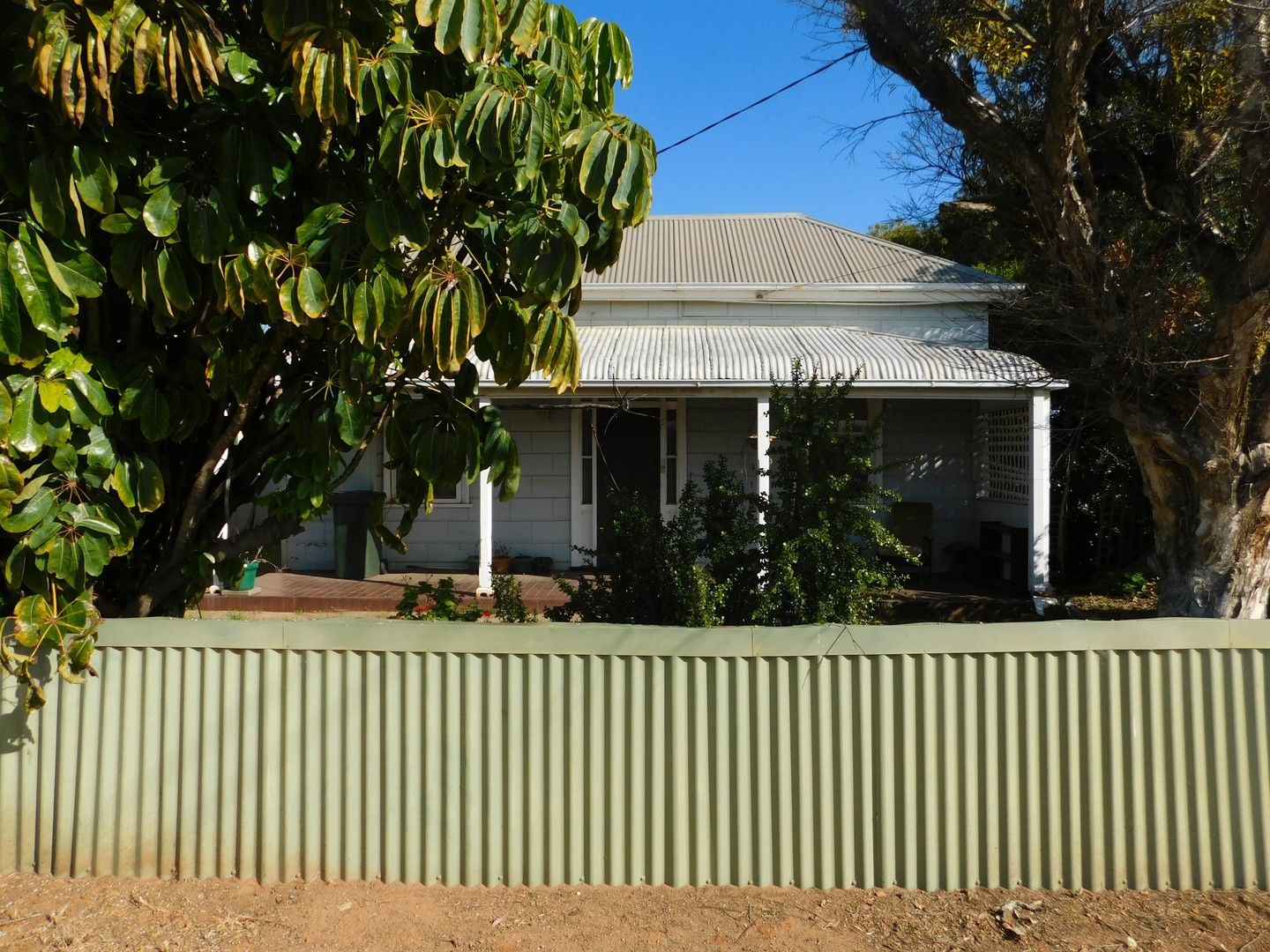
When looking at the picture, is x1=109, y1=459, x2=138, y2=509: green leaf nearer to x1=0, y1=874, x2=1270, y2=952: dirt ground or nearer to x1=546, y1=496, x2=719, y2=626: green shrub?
x1=0, y1=874, x2=1270, y2=952: dirt ground

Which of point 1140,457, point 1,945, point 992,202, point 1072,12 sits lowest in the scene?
point 1,945

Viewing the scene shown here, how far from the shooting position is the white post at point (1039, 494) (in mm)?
11781

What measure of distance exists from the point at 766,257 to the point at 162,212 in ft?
42.5

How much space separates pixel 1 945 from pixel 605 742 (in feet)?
7.99

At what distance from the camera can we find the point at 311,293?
151 inches

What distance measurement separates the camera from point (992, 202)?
9.62 m

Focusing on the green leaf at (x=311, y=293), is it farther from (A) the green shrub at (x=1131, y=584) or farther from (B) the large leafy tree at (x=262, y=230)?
(A) the green shrub at (x=1131, y=584)

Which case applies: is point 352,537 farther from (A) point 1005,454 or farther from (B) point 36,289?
(B) point 36,289

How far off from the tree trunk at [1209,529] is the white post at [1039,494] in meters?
2.79

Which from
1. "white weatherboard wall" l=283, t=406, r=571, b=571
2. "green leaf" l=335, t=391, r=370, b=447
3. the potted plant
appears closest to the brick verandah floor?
the potted plant

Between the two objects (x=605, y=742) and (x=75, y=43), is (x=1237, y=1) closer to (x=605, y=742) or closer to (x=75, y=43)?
(x=605, y=742)

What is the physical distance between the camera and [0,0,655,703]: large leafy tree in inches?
147

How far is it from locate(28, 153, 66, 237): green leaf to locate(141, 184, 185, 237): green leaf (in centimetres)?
28

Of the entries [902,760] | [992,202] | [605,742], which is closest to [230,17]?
[605,742]
